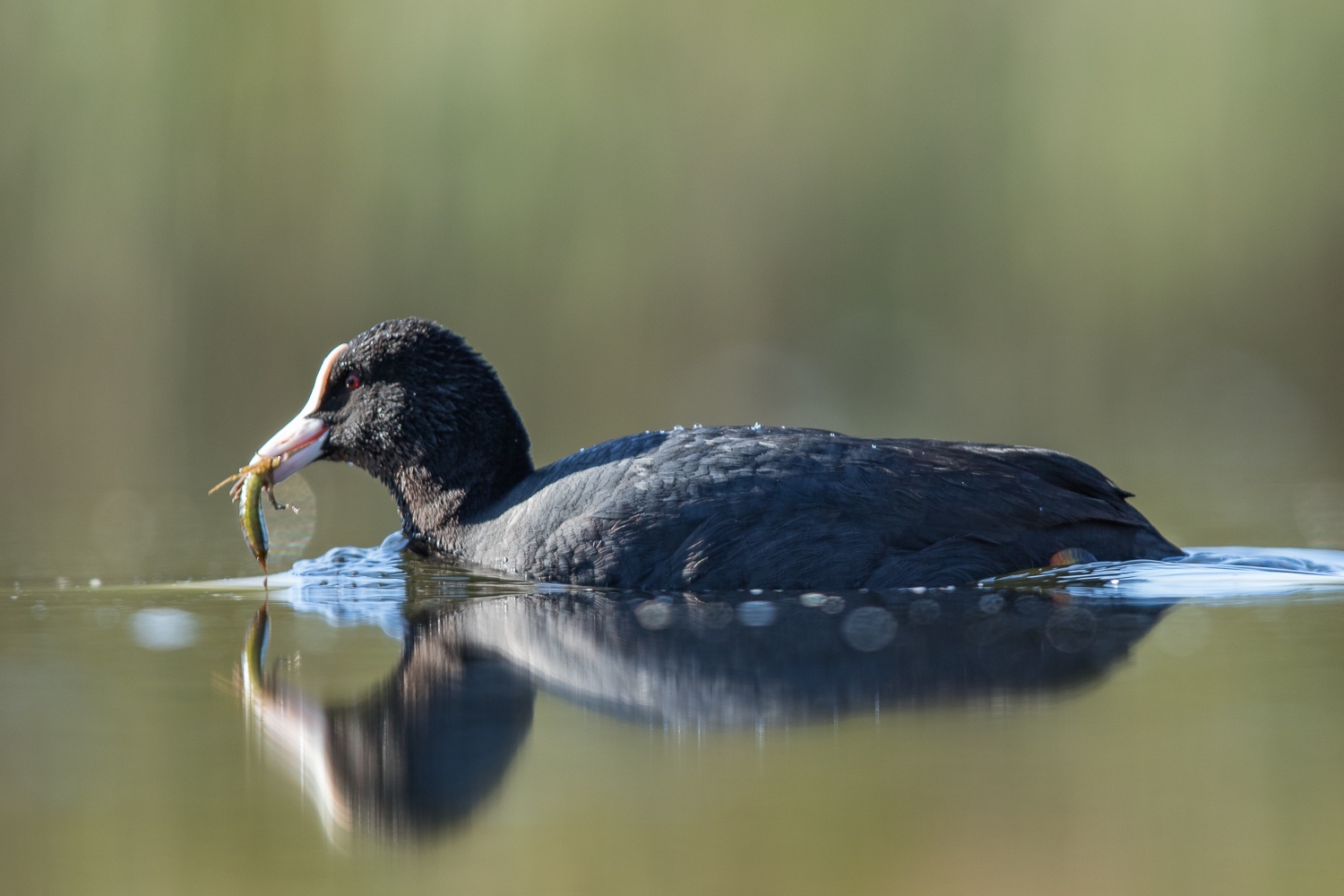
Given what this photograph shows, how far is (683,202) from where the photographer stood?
46.1ft

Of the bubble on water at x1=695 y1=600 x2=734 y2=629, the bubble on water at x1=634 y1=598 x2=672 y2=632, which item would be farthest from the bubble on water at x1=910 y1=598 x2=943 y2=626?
the bubble on water at x1=634 y1=598 x2=672 y2=632

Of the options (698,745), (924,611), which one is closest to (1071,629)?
(924,611)

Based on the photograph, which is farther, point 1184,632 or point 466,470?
point 466,470

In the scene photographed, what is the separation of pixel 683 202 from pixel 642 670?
10.6 meters

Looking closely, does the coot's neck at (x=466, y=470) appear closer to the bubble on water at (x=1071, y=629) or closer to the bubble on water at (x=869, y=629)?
the bubble on water at (x=869, y=629)

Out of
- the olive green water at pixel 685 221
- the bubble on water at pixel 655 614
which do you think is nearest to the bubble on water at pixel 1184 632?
the bubble on water at pixel 655 614

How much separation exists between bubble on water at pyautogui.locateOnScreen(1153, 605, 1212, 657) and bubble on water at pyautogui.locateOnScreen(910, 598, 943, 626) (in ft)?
2.24

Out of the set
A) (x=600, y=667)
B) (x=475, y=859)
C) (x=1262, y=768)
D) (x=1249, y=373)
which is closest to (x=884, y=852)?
(x=475, y=859)

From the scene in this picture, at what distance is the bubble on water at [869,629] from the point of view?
4.10 metres

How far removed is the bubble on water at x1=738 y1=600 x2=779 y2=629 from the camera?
4507mm

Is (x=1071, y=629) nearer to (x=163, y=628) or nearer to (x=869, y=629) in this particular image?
(x=869, y=629)

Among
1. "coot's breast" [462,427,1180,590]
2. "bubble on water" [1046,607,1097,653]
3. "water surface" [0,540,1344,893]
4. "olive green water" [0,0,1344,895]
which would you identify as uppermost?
"olive green water" [0,0,1344,895]

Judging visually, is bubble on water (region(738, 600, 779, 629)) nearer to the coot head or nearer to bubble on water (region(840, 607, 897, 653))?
bubble on water (region(840, 607, 897, 653))

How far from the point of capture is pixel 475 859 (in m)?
2.51
